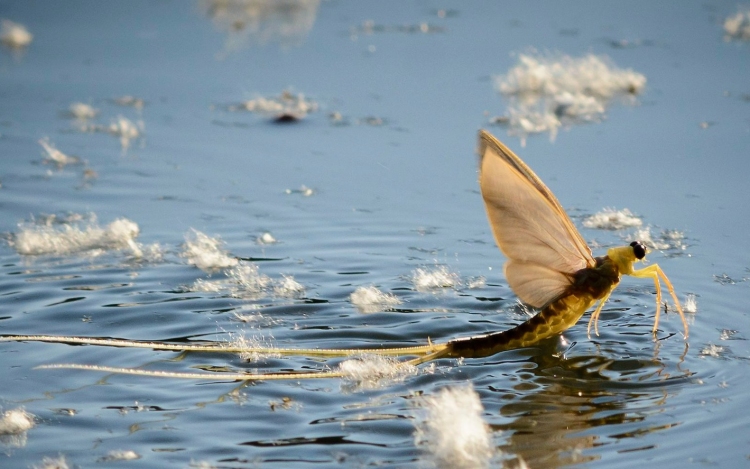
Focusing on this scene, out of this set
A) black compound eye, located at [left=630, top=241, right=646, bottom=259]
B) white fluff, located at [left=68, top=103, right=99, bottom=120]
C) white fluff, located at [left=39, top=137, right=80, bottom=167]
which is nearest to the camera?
black compound eye, located at [left=630, top=241, right=646, bottom=259]

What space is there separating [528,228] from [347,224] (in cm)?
195

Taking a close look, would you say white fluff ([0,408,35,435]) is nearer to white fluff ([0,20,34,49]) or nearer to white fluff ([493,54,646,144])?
white fluff ([493,54,646,144])

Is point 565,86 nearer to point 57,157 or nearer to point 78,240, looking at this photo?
point 57,157

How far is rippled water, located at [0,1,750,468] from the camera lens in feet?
11.3

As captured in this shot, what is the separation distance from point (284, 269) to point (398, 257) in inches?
24.3

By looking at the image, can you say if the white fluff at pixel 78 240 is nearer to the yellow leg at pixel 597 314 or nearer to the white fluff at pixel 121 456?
the white fluff at pixel 121 456

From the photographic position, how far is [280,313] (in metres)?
4.59

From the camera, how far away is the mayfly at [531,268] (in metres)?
3.86

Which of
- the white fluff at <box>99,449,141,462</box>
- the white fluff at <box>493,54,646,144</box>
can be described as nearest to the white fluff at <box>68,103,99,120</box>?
the white fluff at <box>493,54,646,144</box>

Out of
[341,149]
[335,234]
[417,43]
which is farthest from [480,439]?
[417,43]

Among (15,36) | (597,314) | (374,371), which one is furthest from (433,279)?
(15,36)

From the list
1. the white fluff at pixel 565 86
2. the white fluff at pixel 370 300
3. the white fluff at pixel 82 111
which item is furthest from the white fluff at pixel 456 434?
the white fluff at pixel 82 111

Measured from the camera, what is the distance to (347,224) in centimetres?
577

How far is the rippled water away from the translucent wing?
1.02ft
